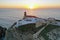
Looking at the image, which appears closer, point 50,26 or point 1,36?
point 50,26

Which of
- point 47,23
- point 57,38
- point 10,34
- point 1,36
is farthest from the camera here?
point 1,36

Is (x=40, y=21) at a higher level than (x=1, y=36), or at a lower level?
higher

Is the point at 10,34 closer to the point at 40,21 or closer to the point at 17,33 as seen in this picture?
the point at 17,33

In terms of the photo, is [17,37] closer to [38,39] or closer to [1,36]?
[38,39]

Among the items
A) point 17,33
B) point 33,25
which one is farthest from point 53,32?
point 17,33

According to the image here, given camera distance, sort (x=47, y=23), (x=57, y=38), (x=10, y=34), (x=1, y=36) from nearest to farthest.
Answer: (x=57, y=38) → (x=47, y=23) → (x=10, y=34) → (x=1, y=36)

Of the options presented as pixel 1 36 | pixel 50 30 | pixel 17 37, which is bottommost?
pixel 1 36

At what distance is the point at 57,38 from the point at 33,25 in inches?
79.0

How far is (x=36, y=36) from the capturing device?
32.9 ft

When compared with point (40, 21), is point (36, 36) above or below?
below

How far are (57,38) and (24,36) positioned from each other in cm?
215

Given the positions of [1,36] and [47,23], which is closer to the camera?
[47,23]

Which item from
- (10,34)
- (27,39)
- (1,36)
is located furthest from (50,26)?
(1,36)

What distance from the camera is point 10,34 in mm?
11422
